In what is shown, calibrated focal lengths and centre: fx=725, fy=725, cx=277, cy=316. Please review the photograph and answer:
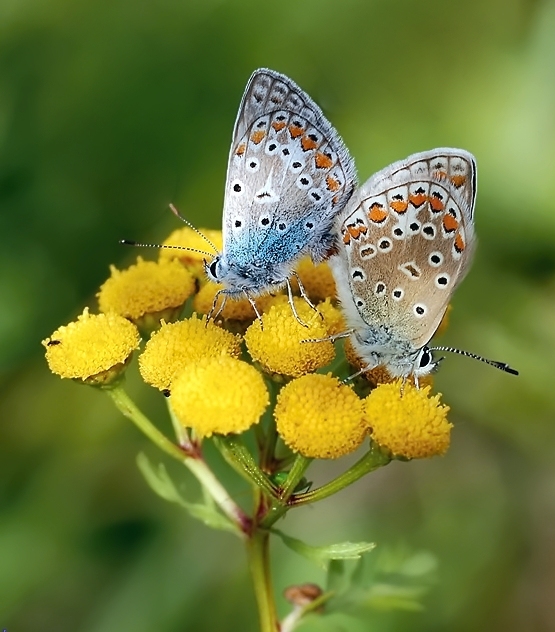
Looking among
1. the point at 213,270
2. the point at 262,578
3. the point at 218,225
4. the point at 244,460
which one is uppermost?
the point at 213,270

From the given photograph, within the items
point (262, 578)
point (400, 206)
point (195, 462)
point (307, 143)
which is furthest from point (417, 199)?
point (262, 578)

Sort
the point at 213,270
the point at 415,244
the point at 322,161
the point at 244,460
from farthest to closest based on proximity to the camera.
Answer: the point at 322,161 < the point at 213,270 < the point at 415,244 < the point at 244,460

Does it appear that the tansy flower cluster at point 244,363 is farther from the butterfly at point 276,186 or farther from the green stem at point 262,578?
the green stem at point 262,578

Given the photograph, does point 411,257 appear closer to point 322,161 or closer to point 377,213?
point 377,213

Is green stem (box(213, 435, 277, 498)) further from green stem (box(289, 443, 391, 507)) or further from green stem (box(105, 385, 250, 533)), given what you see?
green stem (box(105, 385, 250, 533))

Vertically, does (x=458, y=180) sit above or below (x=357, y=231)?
above

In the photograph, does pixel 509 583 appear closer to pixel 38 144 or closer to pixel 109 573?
pixel 109 573
